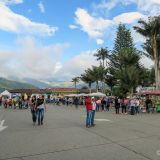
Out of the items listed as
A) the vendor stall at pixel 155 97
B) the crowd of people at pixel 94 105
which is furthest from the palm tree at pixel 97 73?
the vendor stall at pixel 155 97

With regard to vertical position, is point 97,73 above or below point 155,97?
A: above

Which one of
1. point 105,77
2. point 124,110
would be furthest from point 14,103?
point 105,77

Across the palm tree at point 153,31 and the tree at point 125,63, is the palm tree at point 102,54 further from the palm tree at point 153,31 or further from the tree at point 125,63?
the palm tree at point 153,31

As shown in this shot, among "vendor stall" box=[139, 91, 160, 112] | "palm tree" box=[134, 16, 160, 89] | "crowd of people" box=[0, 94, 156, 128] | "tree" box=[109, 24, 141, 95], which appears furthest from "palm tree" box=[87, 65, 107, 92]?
"vendor stall" box=[139, 91, 160, 112]

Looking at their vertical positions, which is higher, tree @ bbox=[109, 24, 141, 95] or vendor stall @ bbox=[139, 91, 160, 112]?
tree @ bbox=[109, 24, 141, 95]

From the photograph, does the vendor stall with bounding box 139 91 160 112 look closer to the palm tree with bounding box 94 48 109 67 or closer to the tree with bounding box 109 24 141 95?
the tree with bounding box 109 24 141 95

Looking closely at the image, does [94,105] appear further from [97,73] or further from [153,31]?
[97,73]

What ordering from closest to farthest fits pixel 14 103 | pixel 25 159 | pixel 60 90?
1. pixel 25 159
2. pixel 14 103
3. pixel 60 90

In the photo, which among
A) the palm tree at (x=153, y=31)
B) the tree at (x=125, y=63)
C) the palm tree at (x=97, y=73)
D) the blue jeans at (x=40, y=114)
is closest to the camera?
the blue jeans at (x=40, y=114)

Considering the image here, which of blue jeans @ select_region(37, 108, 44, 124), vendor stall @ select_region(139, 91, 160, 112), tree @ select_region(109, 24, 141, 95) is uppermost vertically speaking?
tree @ select_region(109, 24, 141, 95)

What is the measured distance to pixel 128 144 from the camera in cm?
978

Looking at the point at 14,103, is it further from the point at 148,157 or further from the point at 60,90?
the point at 60,90

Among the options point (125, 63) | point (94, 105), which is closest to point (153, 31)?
point (125, 63)

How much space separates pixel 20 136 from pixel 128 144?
4297mm
